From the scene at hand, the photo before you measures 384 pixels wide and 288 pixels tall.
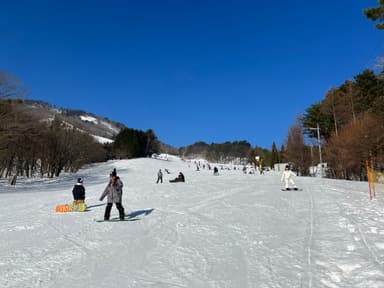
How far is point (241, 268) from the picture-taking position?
554 centimetres

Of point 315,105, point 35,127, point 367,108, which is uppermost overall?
point 315,105

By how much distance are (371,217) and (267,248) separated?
510cm

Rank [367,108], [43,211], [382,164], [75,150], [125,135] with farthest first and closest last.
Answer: [125,135] < [75,150] < [367,108] < [382,164] < [43,211]

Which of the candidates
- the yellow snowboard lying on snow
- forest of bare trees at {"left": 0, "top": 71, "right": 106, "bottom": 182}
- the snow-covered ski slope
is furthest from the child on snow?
forest of bare trees at {"left": 0, "top": 71, "right": 106, "bottom": 182}

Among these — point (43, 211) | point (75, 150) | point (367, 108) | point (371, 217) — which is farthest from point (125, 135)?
point (371, 217)

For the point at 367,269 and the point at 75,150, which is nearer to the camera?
the point at 367,269

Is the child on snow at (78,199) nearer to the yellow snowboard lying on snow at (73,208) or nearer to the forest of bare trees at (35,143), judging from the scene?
the yellow snowboard lying on snow at (73,208)

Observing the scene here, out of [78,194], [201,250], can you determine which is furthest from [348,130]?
[201,250]

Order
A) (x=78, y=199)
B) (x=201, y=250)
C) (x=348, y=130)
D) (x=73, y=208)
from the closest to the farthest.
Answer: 1. (x=201, y=250)
2. (x=73, y=208)
3. (x=78, y=199)
4. (x=348, y=130)

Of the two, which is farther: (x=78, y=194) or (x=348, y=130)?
(x=348, y=130)

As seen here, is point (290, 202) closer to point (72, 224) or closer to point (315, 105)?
point (72, 224)

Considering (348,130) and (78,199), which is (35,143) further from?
(348,130)

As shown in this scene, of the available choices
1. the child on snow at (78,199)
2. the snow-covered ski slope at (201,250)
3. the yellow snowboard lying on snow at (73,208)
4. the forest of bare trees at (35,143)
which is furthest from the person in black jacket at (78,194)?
the forest of bare trees at (35,143)

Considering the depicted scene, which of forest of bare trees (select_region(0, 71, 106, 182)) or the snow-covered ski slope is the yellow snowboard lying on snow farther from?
forest of bare trees (select_region(0, 71, 106, 182))
